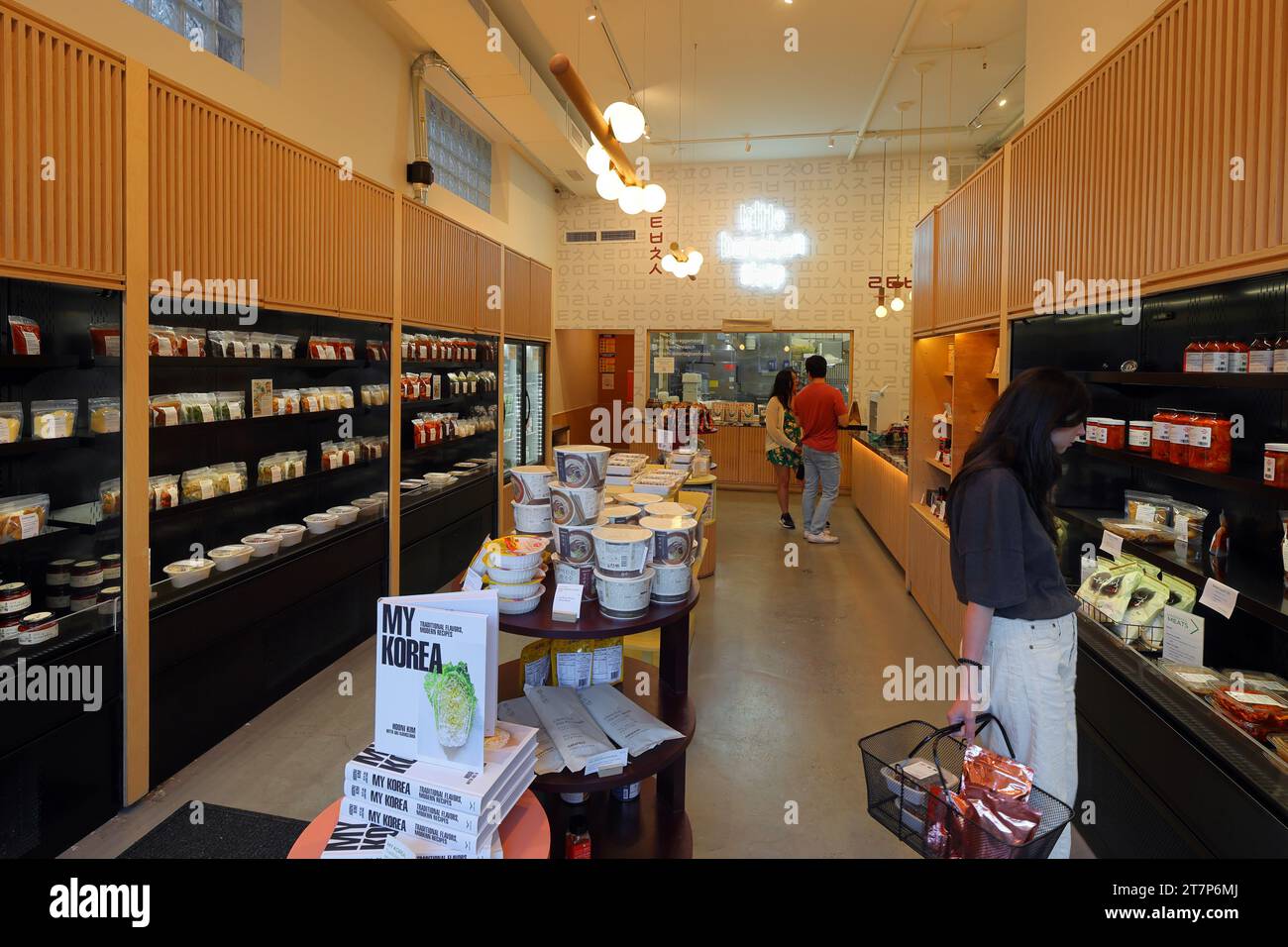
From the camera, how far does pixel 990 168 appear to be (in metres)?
4.30

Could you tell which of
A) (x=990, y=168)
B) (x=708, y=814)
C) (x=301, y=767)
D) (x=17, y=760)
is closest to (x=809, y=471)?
(x=990, y=168)

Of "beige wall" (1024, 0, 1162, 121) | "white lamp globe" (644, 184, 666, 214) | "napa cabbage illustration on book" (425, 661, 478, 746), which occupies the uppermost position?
"beige wall" (1024, 0, 1162, 121)

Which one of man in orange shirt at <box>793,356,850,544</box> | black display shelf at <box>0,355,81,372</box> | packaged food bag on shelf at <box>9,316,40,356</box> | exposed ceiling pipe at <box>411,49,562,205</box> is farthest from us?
man in orange shirt at <box>793,356,850,544</box>

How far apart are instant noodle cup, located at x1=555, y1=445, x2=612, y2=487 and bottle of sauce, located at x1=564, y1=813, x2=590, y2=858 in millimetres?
1006

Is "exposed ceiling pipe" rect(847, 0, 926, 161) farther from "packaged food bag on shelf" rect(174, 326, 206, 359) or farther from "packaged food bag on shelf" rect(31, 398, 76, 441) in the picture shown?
"packaged food bag on shelf" rect(31, 398, 76, 441)

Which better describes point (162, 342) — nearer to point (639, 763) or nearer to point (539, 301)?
point (639, 763)

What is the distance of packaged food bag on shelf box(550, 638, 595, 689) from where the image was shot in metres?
2.39

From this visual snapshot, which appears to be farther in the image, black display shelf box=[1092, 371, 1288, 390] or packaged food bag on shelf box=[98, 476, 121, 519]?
packaged food bag on shelf box=[98, 476, 121, 519]

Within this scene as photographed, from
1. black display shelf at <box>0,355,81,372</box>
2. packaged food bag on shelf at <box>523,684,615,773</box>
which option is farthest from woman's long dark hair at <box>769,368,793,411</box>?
black display shelf at <box>0,355,81,372</box>

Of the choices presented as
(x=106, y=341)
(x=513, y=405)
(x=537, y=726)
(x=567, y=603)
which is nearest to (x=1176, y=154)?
(x=567, y=603)

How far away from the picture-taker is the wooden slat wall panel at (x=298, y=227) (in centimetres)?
383

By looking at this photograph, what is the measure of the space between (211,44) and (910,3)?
18.1ft

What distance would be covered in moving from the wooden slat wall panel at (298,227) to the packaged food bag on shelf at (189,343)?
0.39 m
